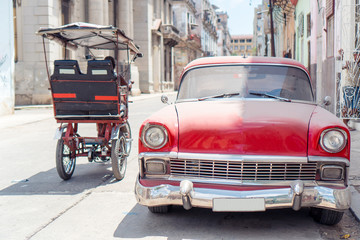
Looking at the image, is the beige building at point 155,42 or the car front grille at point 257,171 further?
the beige building at point 155,42

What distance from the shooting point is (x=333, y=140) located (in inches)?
153

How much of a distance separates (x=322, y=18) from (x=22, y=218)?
13.4m

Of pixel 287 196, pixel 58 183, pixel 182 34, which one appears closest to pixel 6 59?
pixel 58 183

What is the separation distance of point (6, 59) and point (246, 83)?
13674 millimetres

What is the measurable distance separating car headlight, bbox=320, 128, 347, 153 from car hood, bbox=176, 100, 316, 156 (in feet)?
0.53

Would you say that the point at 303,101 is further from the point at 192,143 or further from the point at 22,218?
the point at 22,218

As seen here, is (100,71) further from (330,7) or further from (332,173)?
(330,7)

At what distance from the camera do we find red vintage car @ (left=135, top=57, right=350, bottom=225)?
12.3 ft

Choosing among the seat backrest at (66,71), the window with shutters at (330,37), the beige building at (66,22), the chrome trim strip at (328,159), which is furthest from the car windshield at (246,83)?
the beige building at (66,22)

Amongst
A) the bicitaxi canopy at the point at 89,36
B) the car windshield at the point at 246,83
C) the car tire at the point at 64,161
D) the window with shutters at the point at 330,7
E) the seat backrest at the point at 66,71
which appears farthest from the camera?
the window with shutters at the point at 330,7

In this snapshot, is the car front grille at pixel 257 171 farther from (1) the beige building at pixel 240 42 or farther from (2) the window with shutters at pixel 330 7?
(1) the beige building at pixel 240 42

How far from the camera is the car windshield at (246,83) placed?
495 cm

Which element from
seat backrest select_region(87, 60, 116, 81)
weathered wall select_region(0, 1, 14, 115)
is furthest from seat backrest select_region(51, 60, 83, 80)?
weathered wall select_region(0, 1, 14, 115)

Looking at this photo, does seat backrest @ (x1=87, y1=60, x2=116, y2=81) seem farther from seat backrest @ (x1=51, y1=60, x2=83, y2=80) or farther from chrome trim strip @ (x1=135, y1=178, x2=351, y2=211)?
chrome trim strip @ (x1=135, y1=178, x2=351, y2=211)
